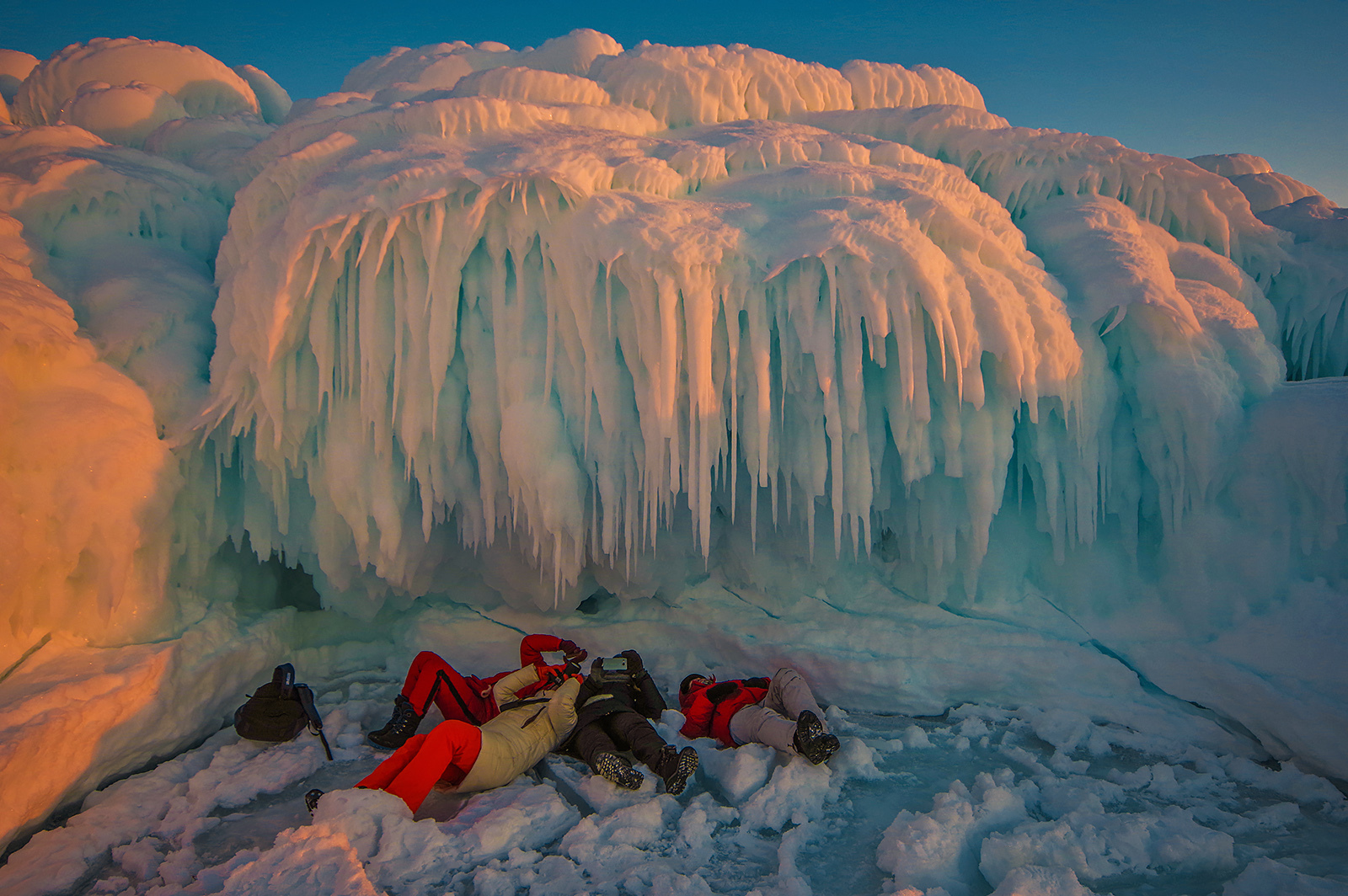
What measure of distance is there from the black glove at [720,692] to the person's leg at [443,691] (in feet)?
5.29

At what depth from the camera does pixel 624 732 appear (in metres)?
4.35

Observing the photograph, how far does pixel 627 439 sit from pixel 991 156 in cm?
406

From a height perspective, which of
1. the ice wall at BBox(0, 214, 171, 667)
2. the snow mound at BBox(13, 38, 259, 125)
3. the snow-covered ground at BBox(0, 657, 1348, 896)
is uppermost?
the snow mound at BBox(13, 38, 259, 125)

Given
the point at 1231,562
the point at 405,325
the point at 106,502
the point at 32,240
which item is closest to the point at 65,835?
the point at 106,502

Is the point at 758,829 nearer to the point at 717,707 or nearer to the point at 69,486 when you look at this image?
the point at 717,707

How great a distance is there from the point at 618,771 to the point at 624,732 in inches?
16.9

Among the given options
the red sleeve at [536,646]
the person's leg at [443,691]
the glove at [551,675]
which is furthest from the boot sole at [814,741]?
the person's leg at [443,691]

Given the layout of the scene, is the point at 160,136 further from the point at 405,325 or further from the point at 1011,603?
the point at 1011,603

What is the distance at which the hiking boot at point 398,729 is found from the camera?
4.59 metres

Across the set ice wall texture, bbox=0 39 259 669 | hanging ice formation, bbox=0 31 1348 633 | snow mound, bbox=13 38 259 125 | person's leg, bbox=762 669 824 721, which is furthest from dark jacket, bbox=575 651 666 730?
snow mound, bbox=13 38 259 125

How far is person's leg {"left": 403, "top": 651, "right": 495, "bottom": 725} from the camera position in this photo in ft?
16.3

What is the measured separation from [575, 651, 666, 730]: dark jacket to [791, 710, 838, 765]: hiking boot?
3.59 ft

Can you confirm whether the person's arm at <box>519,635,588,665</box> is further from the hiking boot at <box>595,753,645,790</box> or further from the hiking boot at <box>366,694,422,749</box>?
the hiking boot at <box>595,753,645,790</box>

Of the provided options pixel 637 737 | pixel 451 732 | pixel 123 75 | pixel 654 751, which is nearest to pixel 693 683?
pixel 637 737
